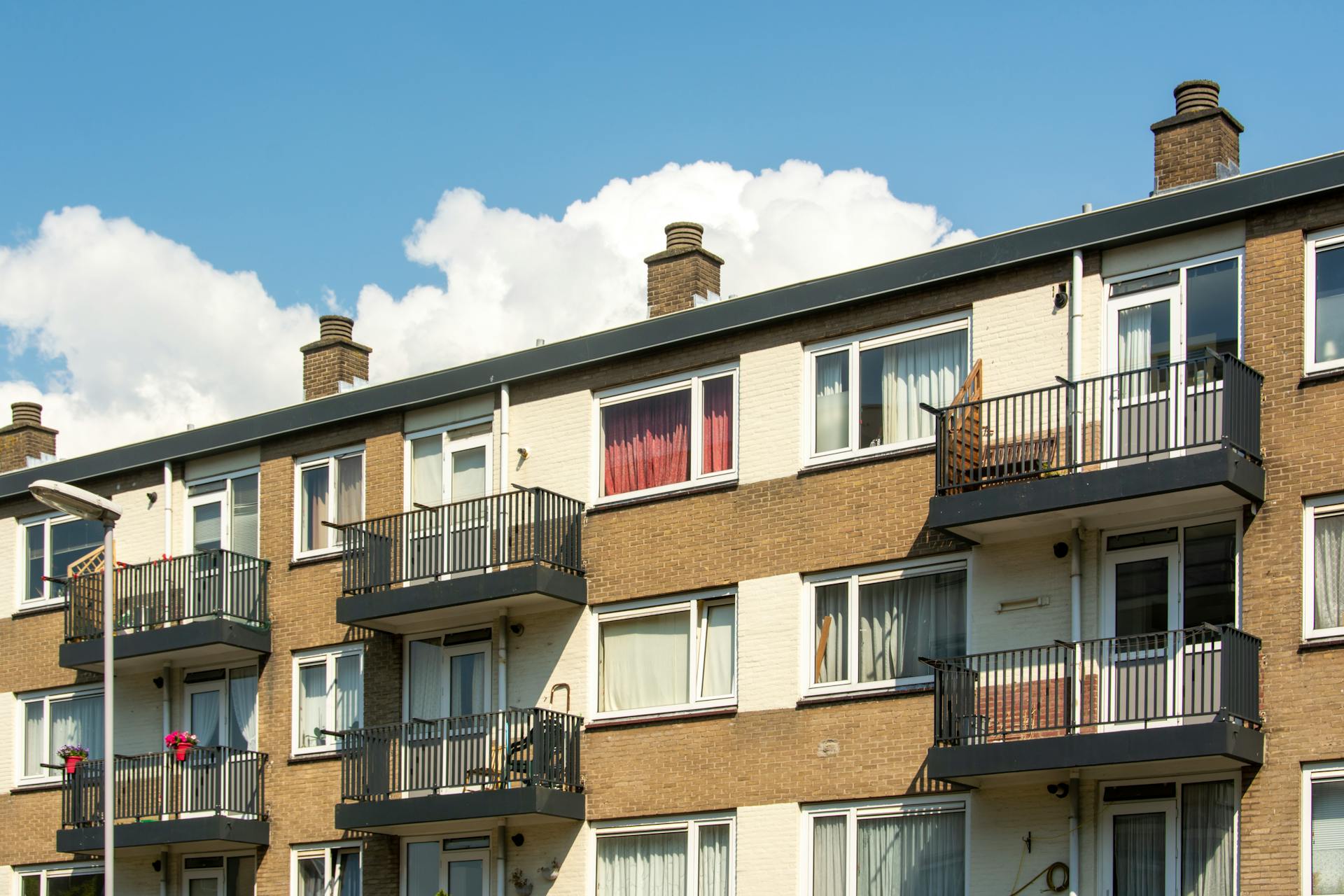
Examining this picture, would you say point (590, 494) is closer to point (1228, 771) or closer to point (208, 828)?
point (208, 828)

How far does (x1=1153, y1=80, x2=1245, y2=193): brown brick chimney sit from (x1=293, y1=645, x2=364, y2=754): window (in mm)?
13653

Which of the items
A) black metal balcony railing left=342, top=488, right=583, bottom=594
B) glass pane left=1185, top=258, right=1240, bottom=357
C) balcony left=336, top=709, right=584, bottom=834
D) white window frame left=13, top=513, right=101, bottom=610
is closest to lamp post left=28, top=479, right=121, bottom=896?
balcony left=336, top=709, right=584, bottom=834

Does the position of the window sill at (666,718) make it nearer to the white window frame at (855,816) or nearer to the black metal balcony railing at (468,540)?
the white window frame at (855,816)

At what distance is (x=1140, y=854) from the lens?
69.1ft

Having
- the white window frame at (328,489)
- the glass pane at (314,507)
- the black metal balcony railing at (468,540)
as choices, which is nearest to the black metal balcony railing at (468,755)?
the black metal balcony railing at (468,540)

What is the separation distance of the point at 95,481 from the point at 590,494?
10.7 m

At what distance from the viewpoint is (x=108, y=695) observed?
71.6ft

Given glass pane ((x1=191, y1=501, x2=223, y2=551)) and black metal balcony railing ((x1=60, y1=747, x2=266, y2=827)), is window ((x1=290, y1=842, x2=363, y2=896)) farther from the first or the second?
glass pane ((x1=191, y1=501, x2=223, y2=551))

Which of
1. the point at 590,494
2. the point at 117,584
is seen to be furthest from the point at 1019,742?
the point at 117,584

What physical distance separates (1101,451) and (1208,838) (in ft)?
14.2

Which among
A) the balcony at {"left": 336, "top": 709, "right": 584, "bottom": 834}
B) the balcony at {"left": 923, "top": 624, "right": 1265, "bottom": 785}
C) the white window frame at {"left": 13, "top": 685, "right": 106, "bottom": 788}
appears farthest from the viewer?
the white window frame at {"left": 13, "top": 685, "right": 106, "bottom": 788}

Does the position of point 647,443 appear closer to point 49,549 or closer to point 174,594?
point 174,594

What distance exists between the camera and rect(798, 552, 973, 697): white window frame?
23.3 metres

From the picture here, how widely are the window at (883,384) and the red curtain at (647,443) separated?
6.88 feet
